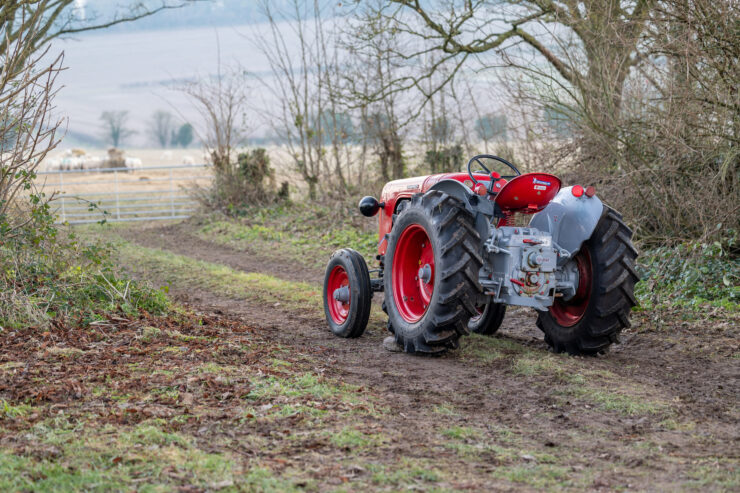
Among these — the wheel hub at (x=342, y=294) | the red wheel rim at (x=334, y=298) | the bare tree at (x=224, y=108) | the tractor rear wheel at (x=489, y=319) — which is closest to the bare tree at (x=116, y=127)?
the bare tree at (x=224, y=108)

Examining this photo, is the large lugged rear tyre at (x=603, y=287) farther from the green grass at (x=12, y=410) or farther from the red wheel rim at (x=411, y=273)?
the green grass at (x=12, y=410)

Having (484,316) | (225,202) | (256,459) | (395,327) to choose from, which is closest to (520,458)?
(256,459)

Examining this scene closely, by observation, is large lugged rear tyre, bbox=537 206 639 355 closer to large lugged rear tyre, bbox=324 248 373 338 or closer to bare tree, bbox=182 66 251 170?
large lugged rear tyre, bbox=324 248 373 338

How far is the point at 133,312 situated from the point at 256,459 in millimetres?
3569

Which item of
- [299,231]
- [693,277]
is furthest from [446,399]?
[299,231]

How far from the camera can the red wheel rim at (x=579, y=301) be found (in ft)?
19.3

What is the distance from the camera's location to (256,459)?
345cm

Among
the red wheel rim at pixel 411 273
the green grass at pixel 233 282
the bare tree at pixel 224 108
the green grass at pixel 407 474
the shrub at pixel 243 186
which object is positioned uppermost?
the bare tree at pixel 224 108

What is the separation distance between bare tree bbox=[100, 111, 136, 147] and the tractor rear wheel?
7284 cm

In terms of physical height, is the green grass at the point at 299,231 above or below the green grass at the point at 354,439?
above

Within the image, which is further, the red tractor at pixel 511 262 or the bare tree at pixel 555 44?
the bare tree at pixel 555 44

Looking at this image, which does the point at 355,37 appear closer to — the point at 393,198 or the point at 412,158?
the point at 412,158

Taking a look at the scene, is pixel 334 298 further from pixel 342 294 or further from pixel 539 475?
pixel 539 475

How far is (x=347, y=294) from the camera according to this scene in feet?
22.2
